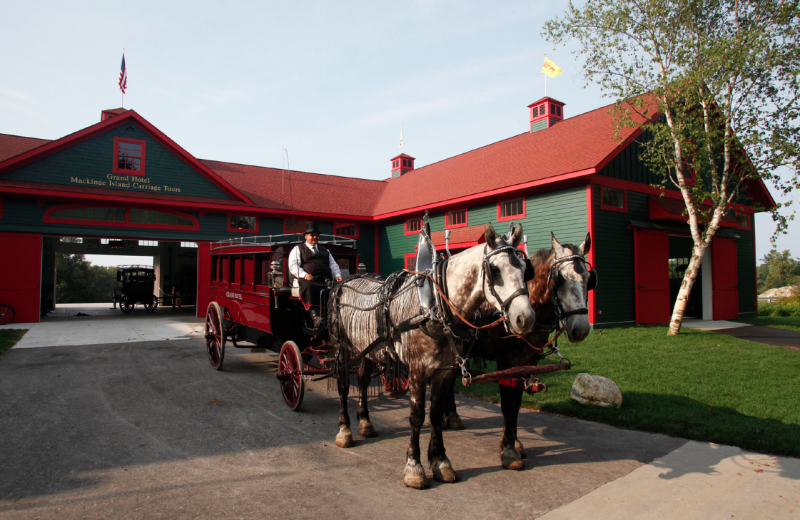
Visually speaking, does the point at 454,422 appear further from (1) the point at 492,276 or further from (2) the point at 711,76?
(2) the point at 711,76

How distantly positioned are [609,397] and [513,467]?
2.44 m

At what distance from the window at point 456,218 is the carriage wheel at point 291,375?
1173cm

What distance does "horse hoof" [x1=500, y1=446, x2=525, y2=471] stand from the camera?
404 cm

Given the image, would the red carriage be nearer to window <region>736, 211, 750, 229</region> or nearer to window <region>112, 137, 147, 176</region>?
window <region>112, 137, 147, 176</region>

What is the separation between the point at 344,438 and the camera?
463 centimetres

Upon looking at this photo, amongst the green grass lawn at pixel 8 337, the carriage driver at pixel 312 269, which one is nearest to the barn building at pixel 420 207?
the green grass lawn at pixel 8 337

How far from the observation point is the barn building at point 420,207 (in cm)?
1376

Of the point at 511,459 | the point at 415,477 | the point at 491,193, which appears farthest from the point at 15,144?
the point at 511,459

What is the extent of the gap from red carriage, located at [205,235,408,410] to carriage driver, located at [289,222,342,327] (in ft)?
0.55

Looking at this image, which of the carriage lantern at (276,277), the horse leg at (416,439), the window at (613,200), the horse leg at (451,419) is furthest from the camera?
the window at (613,200)

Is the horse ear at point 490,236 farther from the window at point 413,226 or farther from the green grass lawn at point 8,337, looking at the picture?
the window at point 413,226

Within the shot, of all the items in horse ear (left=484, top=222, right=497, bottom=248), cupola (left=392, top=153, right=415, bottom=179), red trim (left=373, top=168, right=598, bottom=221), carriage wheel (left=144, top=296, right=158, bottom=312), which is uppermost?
cupola (left=392, top=153, right=415, bottom=179)

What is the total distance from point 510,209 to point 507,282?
40.6 ft

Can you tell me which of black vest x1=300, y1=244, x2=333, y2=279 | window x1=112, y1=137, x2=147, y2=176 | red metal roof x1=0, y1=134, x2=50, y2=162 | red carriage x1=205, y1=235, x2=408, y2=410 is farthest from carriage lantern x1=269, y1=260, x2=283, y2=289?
red metal roof x1=0, y1=134, x2=50, y2=162
